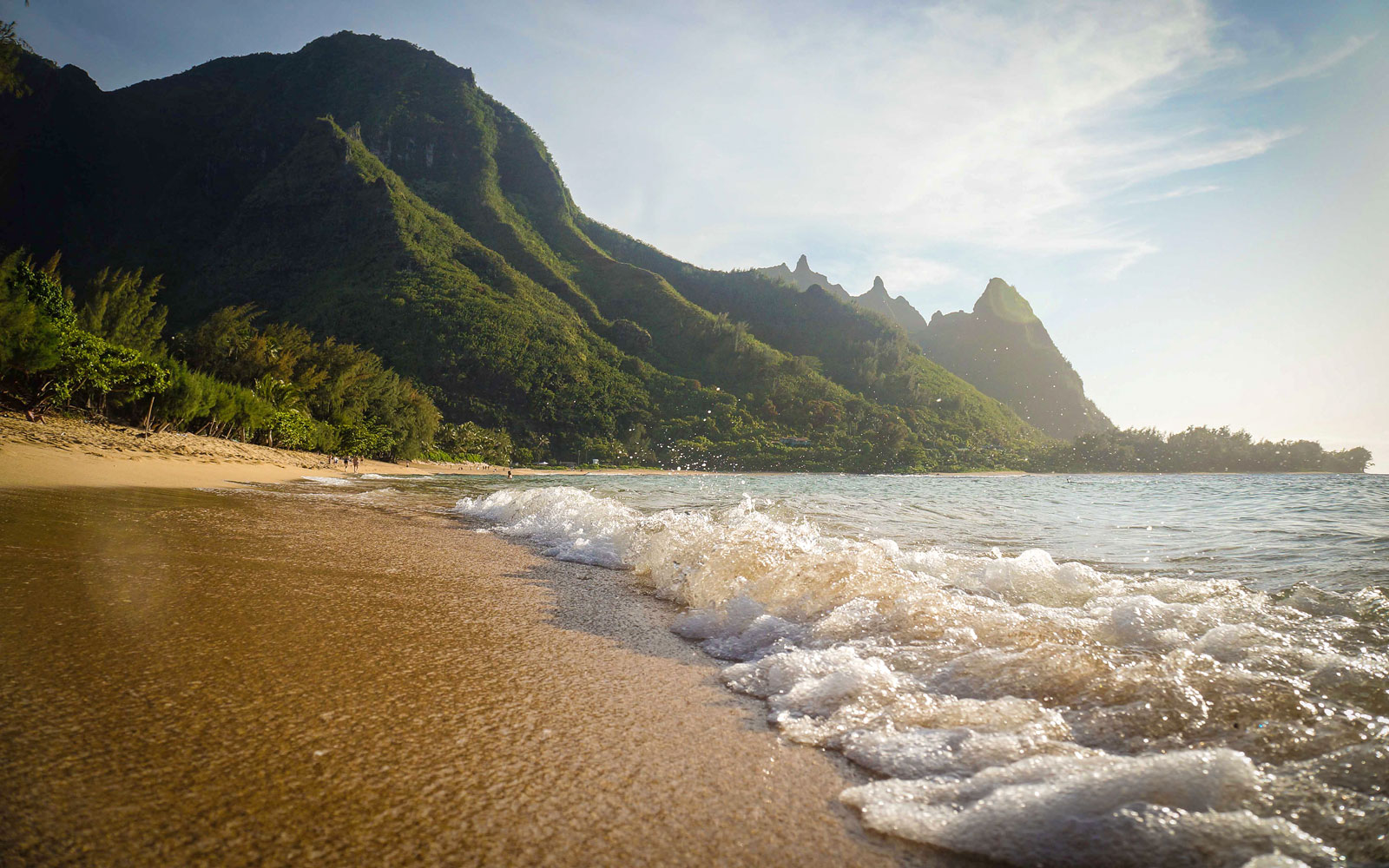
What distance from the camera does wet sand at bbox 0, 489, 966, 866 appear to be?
1350 mm

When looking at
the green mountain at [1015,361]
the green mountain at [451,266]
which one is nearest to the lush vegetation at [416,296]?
the green mountain at [451,266]

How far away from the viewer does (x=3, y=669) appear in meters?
2.10

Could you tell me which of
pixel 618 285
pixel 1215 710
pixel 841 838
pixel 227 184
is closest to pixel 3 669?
pixel 841 838

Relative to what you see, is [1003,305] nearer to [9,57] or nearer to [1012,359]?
[1012,359]

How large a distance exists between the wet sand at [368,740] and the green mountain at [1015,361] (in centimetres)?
15089

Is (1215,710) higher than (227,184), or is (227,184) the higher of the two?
(227,184)

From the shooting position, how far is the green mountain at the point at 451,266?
62938 mm

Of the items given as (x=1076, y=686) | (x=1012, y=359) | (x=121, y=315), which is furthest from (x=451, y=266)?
(x=1012, y=359)

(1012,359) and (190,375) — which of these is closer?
(190,375)

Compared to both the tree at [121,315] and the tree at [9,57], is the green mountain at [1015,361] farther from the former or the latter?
the tree at [9,57]

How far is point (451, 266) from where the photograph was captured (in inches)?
2736

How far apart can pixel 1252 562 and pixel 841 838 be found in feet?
20.3

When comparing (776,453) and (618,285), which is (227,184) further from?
(776,453)

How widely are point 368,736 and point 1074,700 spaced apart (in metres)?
2.54
